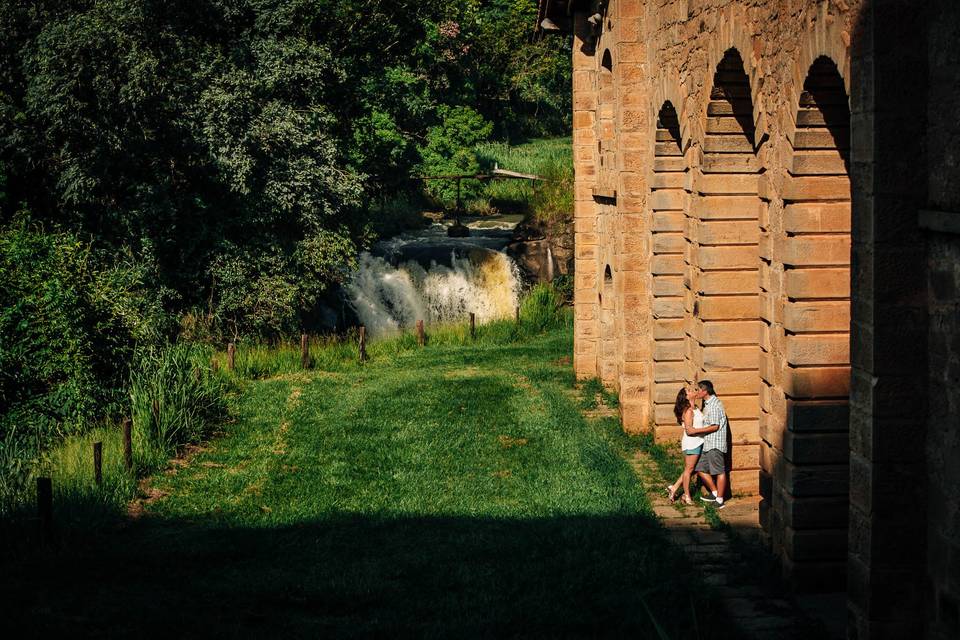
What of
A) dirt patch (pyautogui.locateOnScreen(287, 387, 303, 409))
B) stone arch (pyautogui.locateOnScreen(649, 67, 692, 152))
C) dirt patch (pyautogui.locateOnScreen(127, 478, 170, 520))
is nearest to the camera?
dirt patch (pyautogui.locateOnScreen(127, 478, 170, 520))

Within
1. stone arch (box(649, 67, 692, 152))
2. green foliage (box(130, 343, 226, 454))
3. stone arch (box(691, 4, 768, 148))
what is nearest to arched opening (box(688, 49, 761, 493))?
stone arch (box(691, 4, 768, 148))

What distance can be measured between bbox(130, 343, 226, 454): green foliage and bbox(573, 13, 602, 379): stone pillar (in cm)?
702

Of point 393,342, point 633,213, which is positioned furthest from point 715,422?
point 393,342

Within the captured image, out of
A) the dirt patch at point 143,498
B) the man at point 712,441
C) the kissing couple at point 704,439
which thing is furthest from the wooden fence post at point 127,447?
the man at point 712,441

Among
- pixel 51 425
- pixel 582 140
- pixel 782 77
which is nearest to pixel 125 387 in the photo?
pixel 51 425

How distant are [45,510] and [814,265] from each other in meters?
7.93

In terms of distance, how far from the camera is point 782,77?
1048 centimetres

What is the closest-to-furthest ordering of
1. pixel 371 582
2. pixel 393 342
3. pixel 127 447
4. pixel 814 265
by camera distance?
pixel 814 265
pixel 371 582
pixel 127 447
pixel 393 342

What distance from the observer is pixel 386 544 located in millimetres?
12141

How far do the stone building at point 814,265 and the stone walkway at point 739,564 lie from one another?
0.33m

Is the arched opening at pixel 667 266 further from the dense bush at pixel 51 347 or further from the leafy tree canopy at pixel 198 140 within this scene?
the leafy tree canopy at pixel 198 140

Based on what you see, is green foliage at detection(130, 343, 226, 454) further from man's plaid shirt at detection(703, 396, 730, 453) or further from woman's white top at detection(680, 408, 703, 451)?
man's plaid shirt at detection(703, 396, 730, 453)

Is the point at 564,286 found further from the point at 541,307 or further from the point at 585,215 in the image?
the point at 585,215

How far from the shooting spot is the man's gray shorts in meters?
13.2
